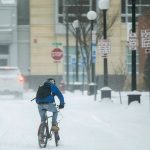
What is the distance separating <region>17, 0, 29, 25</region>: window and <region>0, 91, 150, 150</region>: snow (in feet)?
88.0

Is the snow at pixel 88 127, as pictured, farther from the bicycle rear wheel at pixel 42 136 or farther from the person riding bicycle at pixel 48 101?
the person riding bicycle at pixel 48 101

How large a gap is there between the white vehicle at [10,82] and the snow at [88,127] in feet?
18.3

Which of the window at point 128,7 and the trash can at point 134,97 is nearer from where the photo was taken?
the trash can at point 134,97

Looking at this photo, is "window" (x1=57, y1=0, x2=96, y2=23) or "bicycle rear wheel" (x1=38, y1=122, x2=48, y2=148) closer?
"bicycle rear wheel" (x1=38, y1=122, x2=48, y2=148)

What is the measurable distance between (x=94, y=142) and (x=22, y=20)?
1604 inches

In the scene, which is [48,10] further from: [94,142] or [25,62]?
[94,142]

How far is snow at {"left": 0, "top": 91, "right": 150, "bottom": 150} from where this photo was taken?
15.8 metres

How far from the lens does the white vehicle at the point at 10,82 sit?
35656 mm

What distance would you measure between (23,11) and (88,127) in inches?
1470

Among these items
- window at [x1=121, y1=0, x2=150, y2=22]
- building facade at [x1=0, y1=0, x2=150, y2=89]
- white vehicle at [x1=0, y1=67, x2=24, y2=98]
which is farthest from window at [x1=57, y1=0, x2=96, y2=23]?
white vehicle at [x1=0, y1=67, x2=24, y2=98]

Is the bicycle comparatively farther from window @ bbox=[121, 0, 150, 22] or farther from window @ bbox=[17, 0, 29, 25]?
window @ bbox=[121, 0, 150, 22]

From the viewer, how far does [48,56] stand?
55.8 m

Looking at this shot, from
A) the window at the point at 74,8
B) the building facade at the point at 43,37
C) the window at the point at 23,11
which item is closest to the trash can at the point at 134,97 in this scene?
the window at the point at 74,8

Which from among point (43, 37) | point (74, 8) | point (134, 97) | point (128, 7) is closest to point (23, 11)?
point (43, 37)
